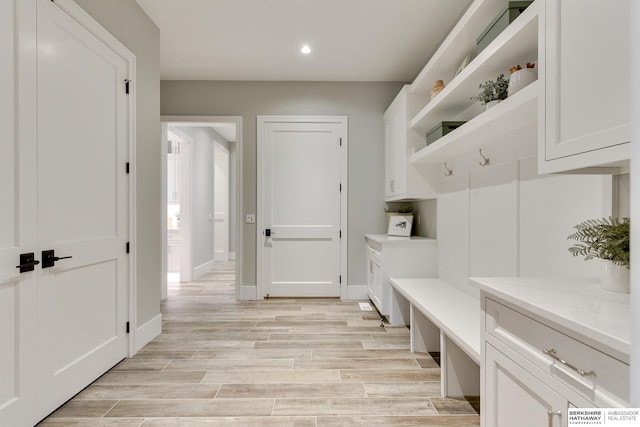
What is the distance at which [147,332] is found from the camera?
2.85 meters

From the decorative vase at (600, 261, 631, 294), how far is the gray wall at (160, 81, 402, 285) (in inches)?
124

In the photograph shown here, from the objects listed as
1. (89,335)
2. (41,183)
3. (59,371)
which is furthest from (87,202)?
(59,371)

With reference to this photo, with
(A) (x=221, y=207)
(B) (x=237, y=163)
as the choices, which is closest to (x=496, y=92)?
(B) (x=237, y=163)

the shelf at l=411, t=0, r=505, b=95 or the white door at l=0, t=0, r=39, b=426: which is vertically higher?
the shelf at l=411, t=0, r=505, b=95

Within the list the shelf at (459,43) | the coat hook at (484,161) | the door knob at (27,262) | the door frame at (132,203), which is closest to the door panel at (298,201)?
the shelf at (459,43)

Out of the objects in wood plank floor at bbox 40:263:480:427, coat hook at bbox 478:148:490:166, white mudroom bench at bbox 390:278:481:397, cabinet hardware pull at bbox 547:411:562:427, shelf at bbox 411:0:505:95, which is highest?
shelf at bbox 411:0:505:95

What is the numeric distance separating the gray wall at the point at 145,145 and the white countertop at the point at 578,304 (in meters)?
2.51

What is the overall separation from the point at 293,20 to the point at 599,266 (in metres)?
2.80

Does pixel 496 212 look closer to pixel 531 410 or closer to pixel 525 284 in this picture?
pixel 525 284

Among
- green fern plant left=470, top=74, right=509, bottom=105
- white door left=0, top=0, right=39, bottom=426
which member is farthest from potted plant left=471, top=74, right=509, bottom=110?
white door left=0, top=0, right=39, bottom=426

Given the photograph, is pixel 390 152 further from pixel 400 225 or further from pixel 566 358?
pixel 566 358

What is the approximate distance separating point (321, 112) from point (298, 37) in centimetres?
114

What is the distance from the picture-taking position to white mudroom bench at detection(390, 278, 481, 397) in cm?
188

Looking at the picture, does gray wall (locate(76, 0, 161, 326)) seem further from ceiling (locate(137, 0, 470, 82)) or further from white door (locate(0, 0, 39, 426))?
white door (locate(0, 0, 39, 426))
